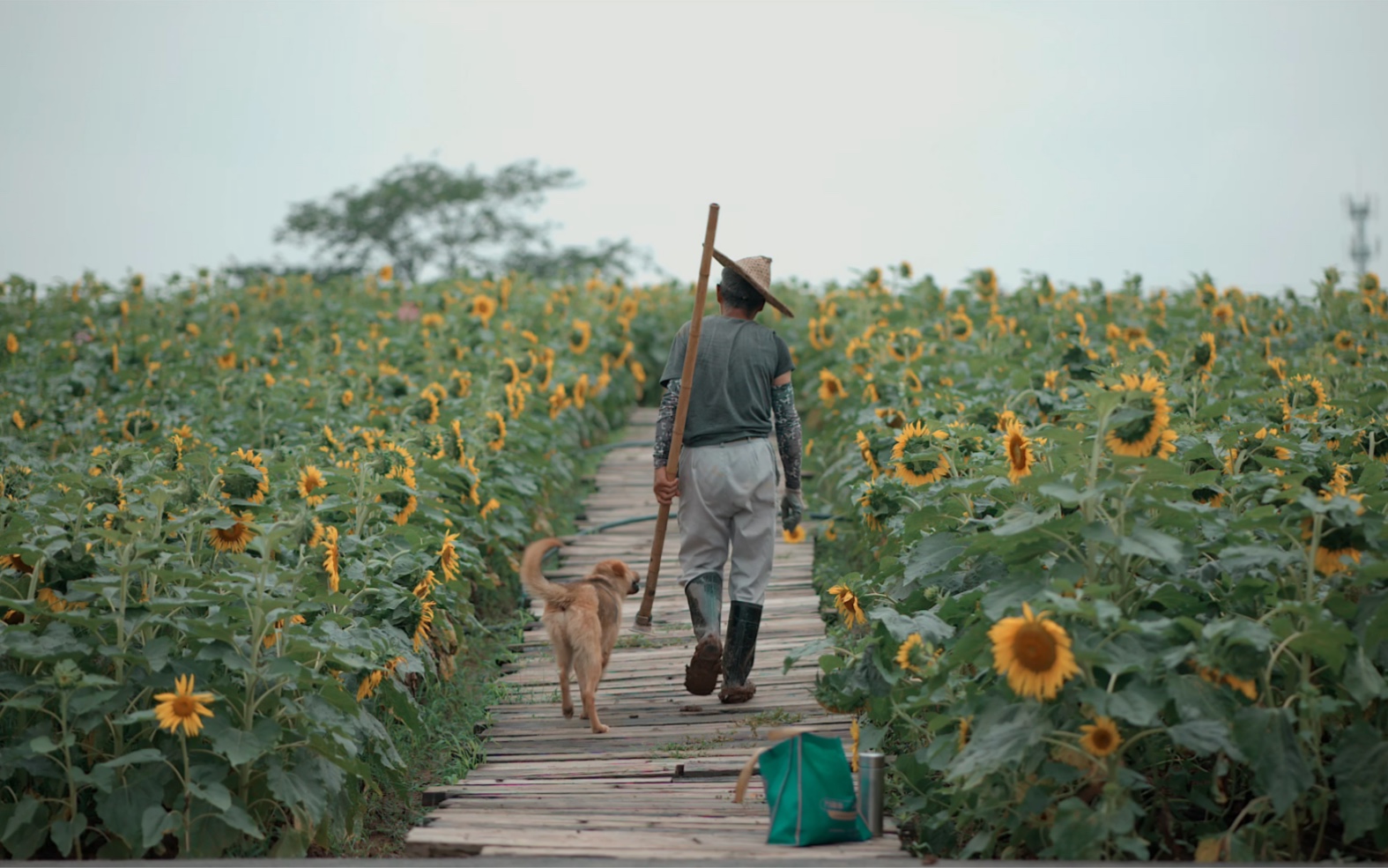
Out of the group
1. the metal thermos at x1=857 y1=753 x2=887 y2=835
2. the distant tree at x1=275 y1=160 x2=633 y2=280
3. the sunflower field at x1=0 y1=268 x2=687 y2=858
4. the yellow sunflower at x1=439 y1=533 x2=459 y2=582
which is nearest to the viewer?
the sunflower field at x1=0 y1=268 x2=687 y2=858

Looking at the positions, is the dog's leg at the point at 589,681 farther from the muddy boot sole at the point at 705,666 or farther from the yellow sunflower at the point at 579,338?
the yellow sunflower at the point at 579,338

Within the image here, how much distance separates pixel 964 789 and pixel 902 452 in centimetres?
241

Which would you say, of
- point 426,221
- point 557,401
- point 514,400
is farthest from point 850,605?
point 426,221

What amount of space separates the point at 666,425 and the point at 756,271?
2.65 ft

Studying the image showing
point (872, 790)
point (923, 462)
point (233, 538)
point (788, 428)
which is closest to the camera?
point (872, 790)

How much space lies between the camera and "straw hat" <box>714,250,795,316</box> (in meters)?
6.00

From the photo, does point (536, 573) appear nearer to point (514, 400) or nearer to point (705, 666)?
point (705, 666)

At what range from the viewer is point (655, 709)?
617cm

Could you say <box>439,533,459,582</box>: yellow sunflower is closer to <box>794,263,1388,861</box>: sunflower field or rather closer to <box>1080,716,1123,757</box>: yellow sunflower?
<box>794,263,1388,861</box>: sunflower field

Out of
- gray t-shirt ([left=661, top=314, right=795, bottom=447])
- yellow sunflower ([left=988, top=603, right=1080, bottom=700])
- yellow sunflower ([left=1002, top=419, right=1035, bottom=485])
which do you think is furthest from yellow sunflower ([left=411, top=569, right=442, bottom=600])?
yellow sunflower ([left=988, top=603, right=1080, bottom=700])

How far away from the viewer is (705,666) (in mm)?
5973

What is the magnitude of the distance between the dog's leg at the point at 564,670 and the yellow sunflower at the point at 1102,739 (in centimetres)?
273

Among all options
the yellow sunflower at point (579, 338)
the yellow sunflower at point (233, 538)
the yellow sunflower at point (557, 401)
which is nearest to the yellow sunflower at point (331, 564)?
the yellow sunflower at point (233, 538)

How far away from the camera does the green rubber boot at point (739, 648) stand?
6066mm
